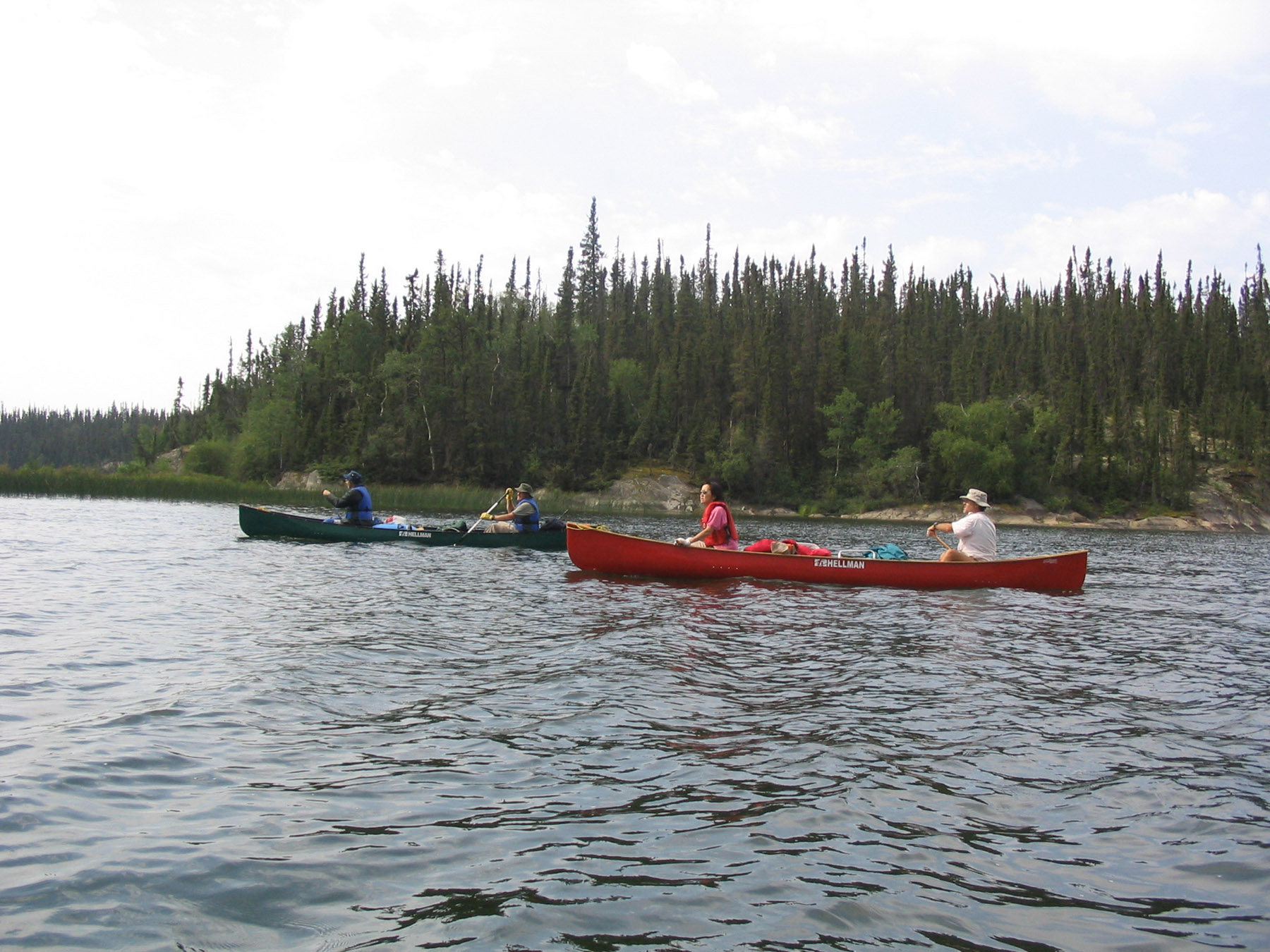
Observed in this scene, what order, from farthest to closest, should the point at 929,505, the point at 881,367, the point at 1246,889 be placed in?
1. the point at 881,367
2. the point at 929,505
3. the point at 1246,889

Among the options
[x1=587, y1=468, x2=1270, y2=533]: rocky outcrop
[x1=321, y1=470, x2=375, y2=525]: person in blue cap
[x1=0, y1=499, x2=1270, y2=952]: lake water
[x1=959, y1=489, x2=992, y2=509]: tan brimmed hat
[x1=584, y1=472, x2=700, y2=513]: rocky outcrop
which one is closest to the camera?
[x1=0, y1=499, x2=1270, y2=952]: lake water

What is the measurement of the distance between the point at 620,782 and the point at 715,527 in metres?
12.1

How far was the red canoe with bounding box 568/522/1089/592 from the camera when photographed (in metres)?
16.8

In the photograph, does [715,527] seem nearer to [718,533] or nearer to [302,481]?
[718,533]

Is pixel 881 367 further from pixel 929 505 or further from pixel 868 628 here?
pixel 868 628

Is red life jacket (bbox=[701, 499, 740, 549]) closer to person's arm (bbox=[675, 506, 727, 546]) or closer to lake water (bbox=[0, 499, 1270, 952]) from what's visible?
person's arm (bbox=[675, 506, 727, 546])

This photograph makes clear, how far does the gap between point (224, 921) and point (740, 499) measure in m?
71.5

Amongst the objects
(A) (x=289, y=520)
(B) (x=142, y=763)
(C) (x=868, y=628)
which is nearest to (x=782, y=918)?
(B) (x=142, y=763)

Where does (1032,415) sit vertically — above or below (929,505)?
above

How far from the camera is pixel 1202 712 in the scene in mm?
8117

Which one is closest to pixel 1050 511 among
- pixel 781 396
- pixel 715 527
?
pixel 781 396

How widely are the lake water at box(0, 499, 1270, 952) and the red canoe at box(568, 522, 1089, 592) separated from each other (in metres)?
4.13

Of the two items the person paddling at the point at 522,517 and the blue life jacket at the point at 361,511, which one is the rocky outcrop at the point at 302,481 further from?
the person paddling at the point at 522,517

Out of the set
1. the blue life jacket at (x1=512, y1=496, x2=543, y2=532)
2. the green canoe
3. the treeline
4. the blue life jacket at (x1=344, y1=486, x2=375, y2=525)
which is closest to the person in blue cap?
the blue life jacket at (x1=344, y1=486, x2=375, y2=525)
